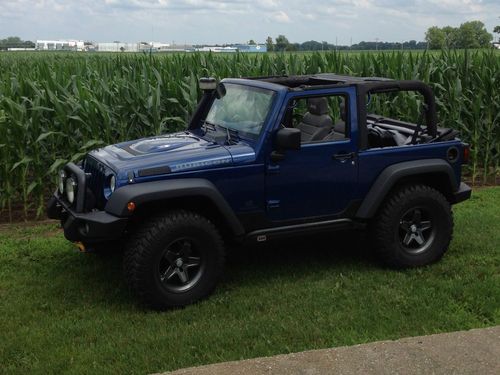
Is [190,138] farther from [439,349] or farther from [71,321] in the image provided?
[439,349]

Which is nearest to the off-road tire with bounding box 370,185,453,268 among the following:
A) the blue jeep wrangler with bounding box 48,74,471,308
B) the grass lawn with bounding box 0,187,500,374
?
the blue jeep wrangler with bounding box 48,74,471,308

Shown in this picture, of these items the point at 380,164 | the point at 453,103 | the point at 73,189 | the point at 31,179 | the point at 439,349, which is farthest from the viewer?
the point at 453,103

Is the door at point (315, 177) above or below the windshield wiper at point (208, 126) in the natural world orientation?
below

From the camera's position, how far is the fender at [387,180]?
5172mm

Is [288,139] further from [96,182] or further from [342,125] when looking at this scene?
[96,182]

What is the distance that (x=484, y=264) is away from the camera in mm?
5559

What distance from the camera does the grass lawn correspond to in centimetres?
402

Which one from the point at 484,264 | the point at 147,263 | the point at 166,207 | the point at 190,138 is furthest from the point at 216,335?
the point at 484,264

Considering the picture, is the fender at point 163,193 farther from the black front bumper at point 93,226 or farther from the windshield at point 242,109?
the windshield at point 242,109

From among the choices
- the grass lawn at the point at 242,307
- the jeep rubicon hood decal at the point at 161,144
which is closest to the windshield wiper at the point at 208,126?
the jeep rubicon hood decal at the point at 161,144

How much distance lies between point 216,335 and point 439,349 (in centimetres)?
144

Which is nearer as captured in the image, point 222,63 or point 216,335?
point 216,335

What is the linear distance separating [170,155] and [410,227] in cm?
224

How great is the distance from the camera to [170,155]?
4.79 m
